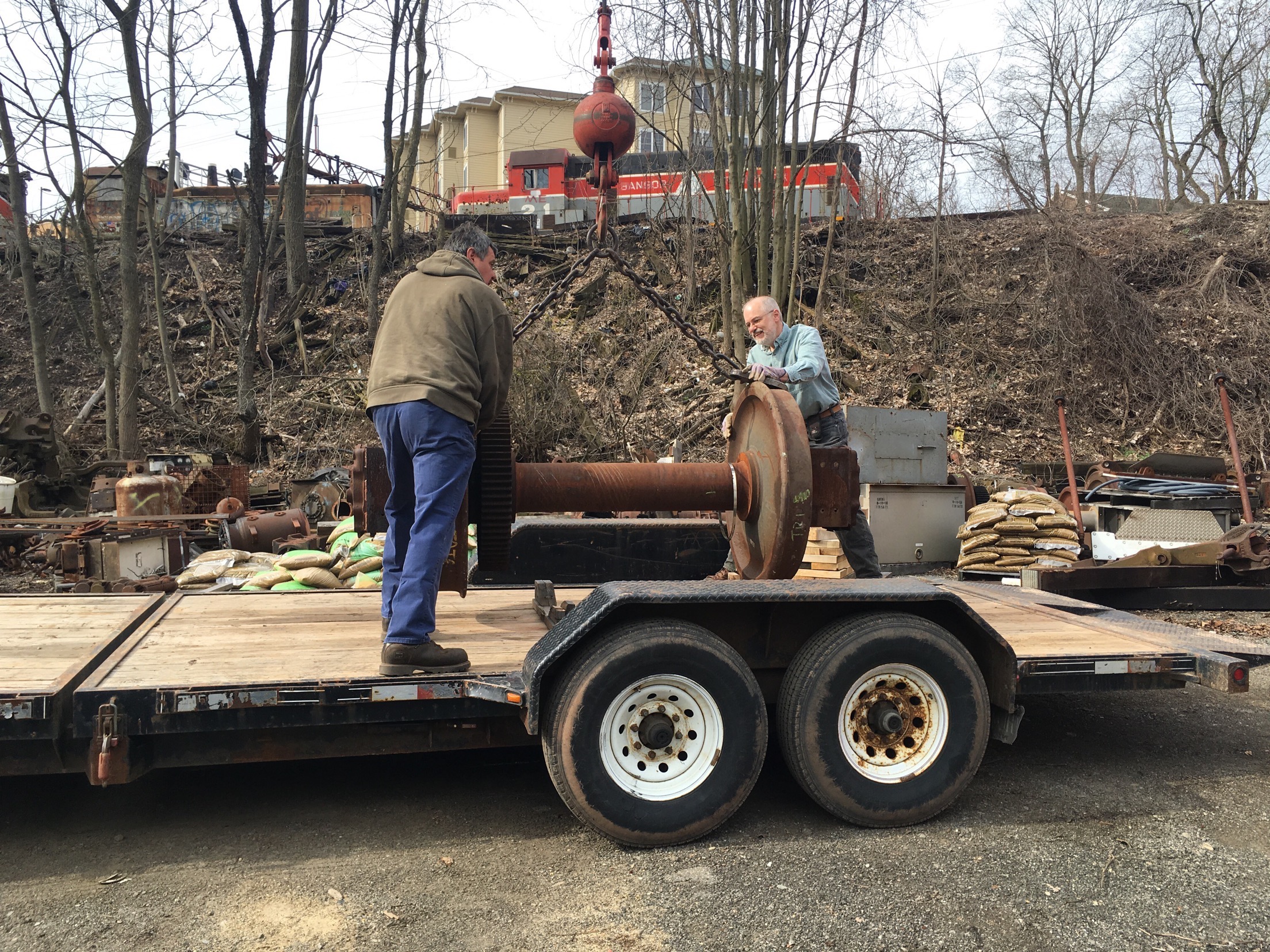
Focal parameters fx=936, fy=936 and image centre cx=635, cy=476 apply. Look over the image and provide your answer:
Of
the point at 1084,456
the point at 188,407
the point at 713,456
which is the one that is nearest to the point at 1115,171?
the point at 1084,456

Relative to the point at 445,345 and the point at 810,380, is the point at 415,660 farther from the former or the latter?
the point at 810,380

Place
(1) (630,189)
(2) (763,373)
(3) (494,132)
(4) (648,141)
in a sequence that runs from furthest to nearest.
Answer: (3) (494,132)
(4) (648,141)
(1) (630,189)
(2) (763,373)

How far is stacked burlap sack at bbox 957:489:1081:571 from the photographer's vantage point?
8.80 metres

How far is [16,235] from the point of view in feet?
55.1

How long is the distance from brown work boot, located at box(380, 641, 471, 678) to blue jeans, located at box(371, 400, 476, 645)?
0.04 m

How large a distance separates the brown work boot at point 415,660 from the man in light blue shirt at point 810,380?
2.43 m

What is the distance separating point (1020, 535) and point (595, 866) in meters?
6.95

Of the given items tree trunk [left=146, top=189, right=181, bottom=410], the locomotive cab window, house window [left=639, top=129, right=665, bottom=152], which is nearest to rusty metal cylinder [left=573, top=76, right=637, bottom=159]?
tree trunk [left=146, top=189, right=181, bottom=410]

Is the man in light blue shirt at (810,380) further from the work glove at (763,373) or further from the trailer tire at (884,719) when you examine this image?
the trailer tire at (884,719)

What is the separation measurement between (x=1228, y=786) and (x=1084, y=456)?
11799 mm

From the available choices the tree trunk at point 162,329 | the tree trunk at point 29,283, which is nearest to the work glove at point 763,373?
the tree trunk at point 162,329

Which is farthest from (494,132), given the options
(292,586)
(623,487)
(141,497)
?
(623,487)

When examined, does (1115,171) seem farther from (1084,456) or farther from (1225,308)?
(1084,456)

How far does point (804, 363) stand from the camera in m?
5.29
